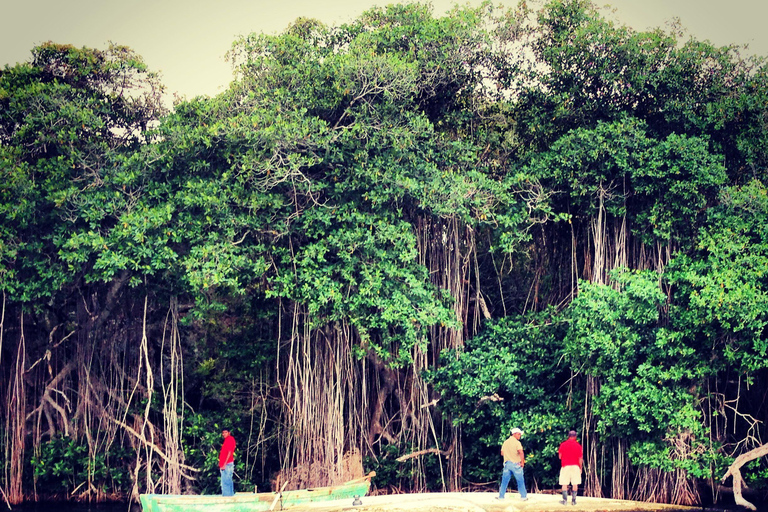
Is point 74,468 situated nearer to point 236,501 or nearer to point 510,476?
point 236,501

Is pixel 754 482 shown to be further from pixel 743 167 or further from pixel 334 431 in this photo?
pixel 334 431

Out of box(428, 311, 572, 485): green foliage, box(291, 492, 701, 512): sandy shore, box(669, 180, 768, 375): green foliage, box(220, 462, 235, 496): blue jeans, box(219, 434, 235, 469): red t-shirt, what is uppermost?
box(669, 180, 768, 375): green foliage

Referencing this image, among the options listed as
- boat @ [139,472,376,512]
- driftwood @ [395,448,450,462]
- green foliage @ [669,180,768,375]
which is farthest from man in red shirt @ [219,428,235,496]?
green foliage @ [669,180,768,375]

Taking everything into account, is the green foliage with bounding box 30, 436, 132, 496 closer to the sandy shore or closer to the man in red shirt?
the man in red shirt

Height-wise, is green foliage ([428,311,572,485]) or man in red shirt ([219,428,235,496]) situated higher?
green foliage ([428,311,572,485])

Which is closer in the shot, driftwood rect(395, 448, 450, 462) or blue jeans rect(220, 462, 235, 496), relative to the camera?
blue jeans rect(220, 462, 235, 496)

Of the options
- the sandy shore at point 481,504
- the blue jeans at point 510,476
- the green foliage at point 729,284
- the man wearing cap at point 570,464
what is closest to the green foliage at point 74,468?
the sandy shore at point 481,504

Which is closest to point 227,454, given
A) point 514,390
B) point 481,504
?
point 481,504

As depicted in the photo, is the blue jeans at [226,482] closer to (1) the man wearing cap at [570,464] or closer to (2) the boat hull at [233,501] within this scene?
(2) the boat hull at [233,501]

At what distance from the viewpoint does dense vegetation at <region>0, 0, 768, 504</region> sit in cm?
1060

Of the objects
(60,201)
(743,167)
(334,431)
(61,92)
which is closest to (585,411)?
(334,431)

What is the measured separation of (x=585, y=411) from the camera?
1088cm

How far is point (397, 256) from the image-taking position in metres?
11.3

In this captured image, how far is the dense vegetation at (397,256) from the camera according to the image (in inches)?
417
